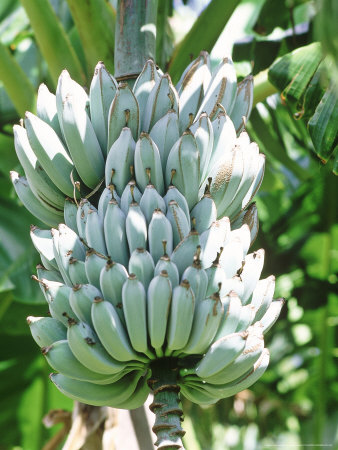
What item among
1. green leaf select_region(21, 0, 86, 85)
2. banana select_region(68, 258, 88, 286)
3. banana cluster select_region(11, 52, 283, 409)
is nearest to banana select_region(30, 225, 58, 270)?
banana cluster select_region(11, 52, 283, 409)

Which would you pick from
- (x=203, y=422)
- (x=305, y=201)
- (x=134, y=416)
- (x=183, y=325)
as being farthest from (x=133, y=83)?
(x=203, y=422)

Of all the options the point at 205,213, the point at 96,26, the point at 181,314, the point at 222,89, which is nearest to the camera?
the point at 181,314

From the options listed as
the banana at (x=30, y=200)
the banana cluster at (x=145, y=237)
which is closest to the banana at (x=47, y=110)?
the banana cluster at (x=145, y=237)

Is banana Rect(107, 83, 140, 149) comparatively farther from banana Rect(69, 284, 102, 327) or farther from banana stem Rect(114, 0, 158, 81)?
banana Rect(69, 284, 102, 327)

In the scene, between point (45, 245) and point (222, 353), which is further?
point (45, 245)

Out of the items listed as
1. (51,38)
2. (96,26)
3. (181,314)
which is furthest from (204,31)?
(181,314)

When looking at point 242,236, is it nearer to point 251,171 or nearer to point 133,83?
point 251,171

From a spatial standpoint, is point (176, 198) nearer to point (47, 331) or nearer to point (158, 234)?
point (158, 234)
